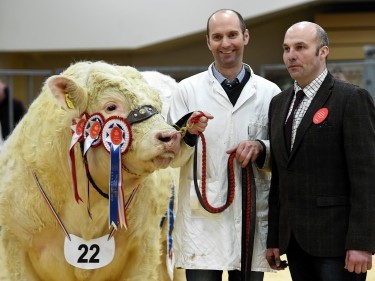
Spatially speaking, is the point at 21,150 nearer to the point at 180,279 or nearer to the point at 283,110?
the point at 283,110

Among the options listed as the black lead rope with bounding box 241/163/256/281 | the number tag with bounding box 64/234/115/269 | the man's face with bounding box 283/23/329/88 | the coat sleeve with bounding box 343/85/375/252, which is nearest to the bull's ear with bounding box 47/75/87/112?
the number tag with bounding box 64/234/115/269

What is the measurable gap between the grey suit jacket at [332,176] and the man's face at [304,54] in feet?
0.28

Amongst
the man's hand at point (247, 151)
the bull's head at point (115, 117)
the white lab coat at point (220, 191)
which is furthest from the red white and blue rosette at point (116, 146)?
the man's hand at point (247, 151)

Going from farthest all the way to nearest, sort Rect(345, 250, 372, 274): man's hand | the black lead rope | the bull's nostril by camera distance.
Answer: the black lead rope → the bull's nostril → Rect(345, 250, 372, 274): man's hand

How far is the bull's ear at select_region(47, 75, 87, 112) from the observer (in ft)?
13.3

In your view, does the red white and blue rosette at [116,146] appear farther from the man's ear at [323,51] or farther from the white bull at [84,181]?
the man's ear at [323,51]

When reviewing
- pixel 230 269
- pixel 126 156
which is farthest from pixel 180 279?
pixel 126 156

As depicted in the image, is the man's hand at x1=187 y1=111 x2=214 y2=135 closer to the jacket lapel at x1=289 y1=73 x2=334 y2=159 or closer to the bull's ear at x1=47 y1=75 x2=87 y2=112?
the jacket lapel at x1=289 y1=73 x2=334 y2=159

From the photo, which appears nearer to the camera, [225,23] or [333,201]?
[333,201]

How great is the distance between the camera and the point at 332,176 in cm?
383

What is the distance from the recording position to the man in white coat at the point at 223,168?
167 inches

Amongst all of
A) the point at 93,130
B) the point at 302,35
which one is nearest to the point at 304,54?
the point at 302,35

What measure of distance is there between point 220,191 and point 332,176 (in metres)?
0.66

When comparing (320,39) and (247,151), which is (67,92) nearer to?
(247,151)
